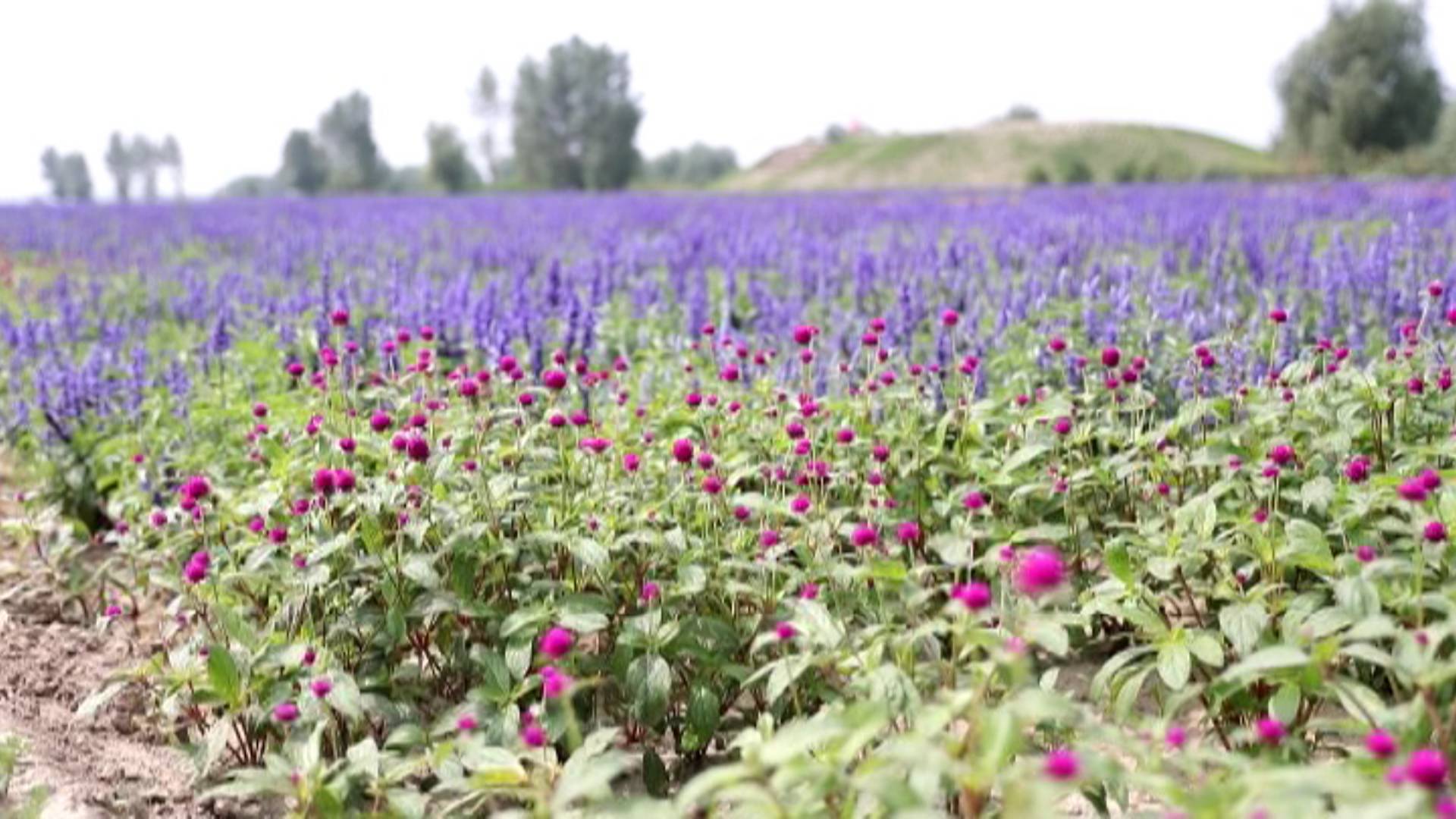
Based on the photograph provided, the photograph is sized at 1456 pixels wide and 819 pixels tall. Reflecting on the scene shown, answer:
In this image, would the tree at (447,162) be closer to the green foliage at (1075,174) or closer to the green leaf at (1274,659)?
the green foliage at (1075,174)

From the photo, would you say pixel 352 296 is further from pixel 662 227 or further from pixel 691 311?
pixel 662 227

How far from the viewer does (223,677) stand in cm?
272

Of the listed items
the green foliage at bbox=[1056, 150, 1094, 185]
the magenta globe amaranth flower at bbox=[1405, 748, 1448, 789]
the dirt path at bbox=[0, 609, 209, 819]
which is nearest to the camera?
the magenta globe amaranth flower at bbox=[1405, 748, 1448, 789]

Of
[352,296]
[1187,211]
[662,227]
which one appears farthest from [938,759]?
[662,227]

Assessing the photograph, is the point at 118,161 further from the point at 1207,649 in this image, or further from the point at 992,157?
the point at 1207,649

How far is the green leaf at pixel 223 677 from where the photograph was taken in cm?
271

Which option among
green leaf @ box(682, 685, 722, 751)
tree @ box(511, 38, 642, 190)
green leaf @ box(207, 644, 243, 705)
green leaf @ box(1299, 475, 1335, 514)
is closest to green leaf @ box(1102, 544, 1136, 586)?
green leaf @ box(1299, 475, 1335, 514)

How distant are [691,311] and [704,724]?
4.59 meters

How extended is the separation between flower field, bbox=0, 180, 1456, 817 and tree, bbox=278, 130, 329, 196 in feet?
263

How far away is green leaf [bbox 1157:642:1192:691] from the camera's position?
2.45 m

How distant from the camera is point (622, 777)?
3078mm

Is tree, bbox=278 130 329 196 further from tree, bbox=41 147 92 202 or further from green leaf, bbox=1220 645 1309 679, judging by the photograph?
green leaf, bbox=1220 645 1309 679

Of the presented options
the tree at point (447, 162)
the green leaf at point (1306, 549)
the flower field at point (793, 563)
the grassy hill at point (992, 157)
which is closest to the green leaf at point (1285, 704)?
the flower field at point (793, 563)

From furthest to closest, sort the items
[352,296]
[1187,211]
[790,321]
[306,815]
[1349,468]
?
[1187,211] → [352,296] → [790,321] → [1349,468] → [306,815]
